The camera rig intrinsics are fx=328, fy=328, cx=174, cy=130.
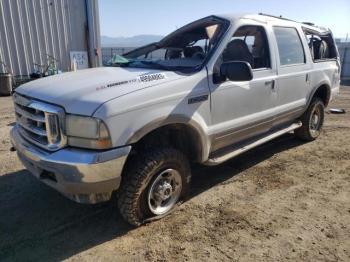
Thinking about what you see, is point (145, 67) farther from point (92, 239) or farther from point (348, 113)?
point (348, 113)

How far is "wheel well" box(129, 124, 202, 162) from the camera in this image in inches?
125

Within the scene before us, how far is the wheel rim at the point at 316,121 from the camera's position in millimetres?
5812

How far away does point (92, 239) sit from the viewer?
10.00 feet

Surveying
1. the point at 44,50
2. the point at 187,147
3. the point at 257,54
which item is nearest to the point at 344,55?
the point at 44,50

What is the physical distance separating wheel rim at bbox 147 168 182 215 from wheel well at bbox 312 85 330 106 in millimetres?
3502

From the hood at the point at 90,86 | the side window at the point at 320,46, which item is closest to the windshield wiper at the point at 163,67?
the hood at the point at 90,86

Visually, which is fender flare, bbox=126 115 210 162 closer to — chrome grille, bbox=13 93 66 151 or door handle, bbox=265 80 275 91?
chrome grille, bbox=13 93 66 151

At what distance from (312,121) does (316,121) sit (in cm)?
16

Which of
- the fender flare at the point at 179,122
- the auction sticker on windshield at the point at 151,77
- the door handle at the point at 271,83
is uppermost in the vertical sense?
the auction sticker on windshield at the point at 151,77

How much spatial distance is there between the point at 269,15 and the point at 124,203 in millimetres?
3281

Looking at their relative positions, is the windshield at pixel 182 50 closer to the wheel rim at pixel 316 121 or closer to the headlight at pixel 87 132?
the headlight at pixel 87 132

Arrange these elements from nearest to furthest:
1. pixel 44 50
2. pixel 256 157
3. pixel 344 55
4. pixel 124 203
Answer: pixel 124 203
pixel 256 157
pixel 44 50
pixel 344 55

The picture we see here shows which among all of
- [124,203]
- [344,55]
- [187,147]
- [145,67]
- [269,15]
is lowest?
[344,55]

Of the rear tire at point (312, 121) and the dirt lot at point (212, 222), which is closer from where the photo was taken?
the dirt lot at point (212, 222)
